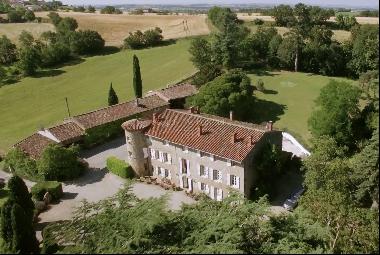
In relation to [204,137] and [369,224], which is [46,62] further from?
[369,224]

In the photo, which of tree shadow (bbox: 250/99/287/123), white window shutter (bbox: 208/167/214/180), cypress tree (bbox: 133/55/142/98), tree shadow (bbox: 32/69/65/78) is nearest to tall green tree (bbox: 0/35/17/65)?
tree shadow (bbox: 32/69/65/78)

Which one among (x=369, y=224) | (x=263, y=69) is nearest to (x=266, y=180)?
(x=369, y=224)

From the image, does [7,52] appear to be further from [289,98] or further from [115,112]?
[289,98]

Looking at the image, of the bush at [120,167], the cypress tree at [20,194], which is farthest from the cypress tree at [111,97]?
the cypress tree at [20,194]

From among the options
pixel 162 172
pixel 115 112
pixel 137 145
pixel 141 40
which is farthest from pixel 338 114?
pixel 141 40

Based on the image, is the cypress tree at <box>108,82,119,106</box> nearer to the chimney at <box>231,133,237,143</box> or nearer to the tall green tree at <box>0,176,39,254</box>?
the chimney at <box>231,133,237,143</box>

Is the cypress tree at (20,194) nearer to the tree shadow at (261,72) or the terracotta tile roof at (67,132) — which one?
the terracotta tile roof at (67,132)

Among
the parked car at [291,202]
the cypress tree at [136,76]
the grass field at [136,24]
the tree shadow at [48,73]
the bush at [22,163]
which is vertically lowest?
the parked car at [291,202]
